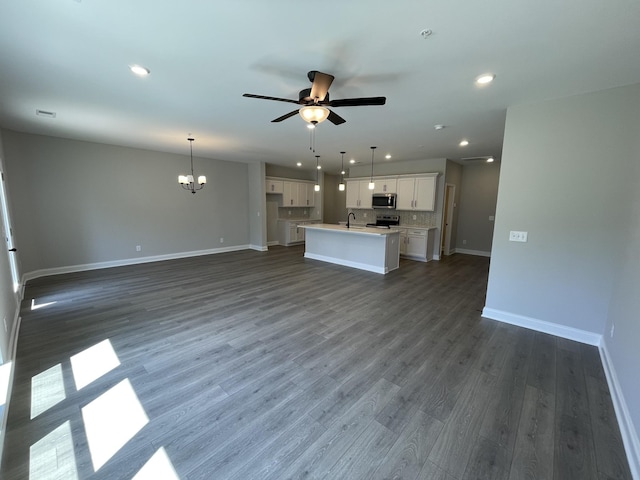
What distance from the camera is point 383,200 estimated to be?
294 inches

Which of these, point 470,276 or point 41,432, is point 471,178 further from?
point 41,432

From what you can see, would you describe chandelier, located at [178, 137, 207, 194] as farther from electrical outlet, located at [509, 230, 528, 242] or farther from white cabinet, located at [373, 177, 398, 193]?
electrical outlet, located at [509, 230, 528, 242]

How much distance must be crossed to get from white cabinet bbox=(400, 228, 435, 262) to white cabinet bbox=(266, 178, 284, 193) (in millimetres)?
4136

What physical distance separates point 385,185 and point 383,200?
1.53 feet

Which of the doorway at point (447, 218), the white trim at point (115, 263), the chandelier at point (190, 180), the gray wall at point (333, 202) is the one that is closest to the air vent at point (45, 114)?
the chandelier at point (190, 180)

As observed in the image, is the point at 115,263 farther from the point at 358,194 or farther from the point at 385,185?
the point at 385,185

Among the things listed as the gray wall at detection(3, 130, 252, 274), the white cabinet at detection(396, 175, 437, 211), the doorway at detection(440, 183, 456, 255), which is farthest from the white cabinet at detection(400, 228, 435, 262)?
the gray wall at detection(3, 130, 252, 274)

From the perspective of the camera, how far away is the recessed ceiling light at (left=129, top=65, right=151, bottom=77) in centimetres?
234

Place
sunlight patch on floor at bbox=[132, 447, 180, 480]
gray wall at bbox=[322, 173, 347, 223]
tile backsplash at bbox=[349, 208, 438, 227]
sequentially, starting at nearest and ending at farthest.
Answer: sunlight patch on floor at bbox=[132, 447, 180, 480] < tile backsplash at bbox=[349, 208, 438, 227] < gray wall at bbox=[322, 173, 347, 223]

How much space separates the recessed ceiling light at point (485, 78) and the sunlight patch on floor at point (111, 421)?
3972 millimetres

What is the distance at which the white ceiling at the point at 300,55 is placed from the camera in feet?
5.37

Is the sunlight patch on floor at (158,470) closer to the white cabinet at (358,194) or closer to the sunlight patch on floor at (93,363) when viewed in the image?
the sunlight patch on floor at (93,363)

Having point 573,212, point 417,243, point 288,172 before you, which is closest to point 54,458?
point 573,212

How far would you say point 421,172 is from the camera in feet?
23.2
